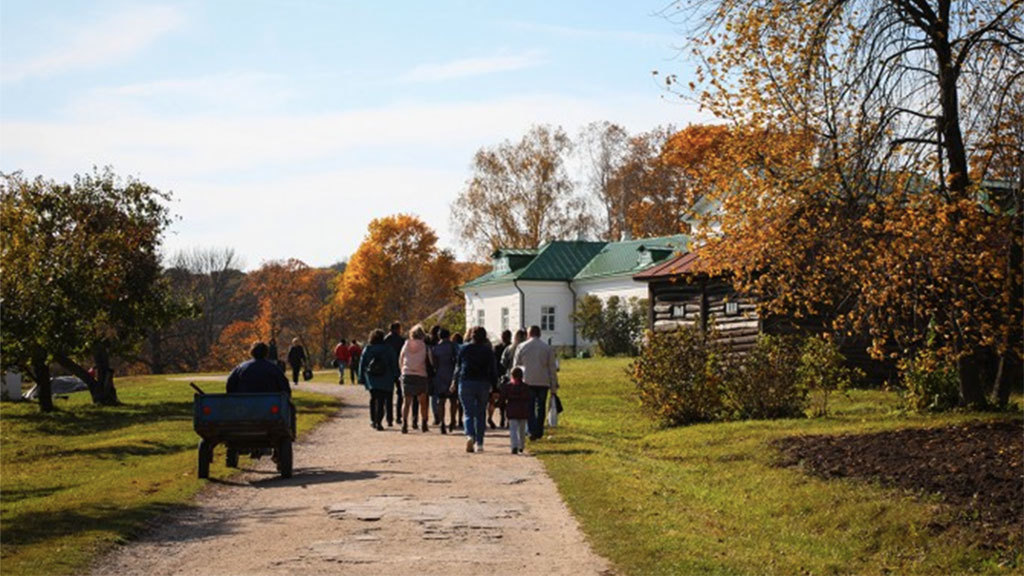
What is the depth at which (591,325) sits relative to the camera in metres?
56.3

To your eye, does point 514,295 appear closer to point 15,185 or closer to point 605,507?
point 15,185

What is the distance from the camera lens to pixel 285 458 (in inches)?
642

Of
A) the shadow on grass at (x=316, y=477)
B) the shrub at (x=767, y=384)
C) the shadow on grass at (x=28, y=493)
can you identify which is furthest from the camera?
the shrub at (x=767, y=384)

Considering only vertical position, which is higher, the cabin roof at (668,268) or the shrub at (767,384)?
the cabin roof at (668,268)

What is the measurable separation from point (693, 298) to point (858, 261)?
19.1 m

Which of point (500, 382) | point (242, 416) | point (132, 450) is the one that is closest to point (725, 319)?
point (500, 382)

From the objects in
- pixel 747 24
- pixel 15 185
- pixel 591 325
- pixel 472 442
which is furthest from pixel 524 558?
pixel 591 325

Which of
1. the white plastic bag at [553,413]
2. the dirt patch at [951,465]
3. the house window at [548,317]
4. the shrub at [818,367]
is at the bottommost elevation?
the dirt patch at [951,465]

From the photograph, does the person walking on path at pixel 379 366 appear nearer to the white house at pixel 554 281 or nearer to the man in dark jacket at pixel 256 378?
the man in dark jacket at pixel 256 378

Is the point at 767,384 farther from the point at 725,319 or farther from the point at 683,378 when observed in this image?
the point at 725,319

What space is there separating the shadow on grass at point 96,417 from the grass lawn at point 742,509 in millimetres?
14147

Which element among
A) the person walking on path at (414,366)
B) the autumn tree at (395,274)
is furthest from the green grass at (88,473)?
the autumn tree at (395,274)

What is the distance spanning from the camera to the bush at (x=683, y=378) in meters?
22.8

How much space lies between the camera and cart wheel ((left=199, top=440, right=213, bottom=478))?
16078 mm
